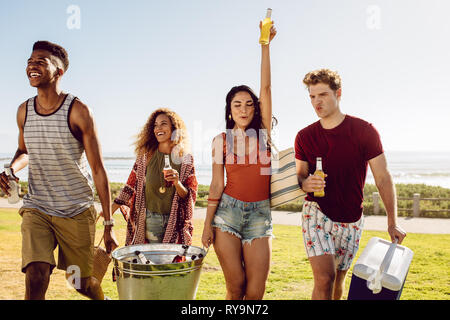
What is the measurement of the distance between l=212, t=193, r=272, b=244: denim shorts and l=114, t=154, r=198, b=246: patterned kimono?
0.65 metres

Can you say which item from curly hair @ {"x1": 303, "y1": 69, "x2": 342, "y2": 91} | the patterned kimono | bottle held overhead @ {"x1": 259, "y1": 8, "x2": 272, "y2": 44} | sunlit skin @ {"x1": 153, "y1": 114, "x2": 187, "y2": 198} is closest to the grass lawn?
the patterned kimono

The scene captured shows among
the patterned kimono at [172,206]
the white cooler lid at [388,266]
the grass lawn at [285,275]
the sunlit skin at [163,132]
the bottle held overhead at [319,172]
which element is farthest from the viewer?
the grass lawn at [285,275]

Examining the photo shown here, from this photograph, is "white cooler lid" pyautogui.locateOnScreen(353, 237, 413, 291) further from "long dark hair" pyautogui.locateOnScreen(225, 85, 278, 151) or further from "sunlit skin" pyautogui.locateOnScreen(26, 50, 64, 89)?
"sunlit skin" pyautogui.locateOnScreen(26, 50, 64, 89)

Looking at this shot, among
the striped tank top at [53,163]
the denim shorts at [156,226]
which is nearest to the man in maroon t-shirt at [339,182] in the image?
the denim shorts at [156,226]

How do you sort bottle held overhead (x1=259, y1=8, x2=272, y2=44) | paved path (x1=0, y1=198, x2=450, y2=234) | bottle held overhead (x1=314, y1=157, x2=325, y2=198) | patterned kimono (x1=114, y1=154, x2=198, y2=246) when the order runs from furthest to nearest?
paved path (x1=0, y1=198, x2=450, y2=234), patterned kimono (x1=114, y1=154, x2=198, y2=246), bottle held overhead (x1=259, y1=8, x2=272, y2=44), bottle held overhead (x1=314, y1=157, x2=325, y2=198)

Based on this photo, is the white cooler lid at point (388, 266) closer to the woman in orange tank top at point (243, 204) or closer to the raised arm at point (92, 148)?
the woman in orange tank top at point (243, 204)

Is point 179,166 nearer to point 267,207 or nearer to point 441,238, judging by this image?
point 267,207

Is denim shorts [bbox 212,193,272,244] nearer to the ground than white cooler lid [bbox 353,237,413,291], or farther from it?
farther from it

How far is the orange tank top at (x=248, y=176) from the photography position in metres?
3.35

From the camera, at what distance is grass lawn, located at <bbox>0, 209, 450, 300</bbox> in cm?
597

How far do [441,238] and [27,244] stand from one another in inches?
450

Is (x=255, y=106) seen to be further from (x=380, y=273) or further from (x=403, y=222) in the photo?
(x=403, y=222)
